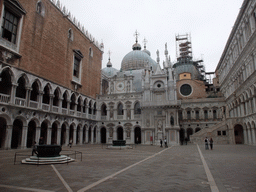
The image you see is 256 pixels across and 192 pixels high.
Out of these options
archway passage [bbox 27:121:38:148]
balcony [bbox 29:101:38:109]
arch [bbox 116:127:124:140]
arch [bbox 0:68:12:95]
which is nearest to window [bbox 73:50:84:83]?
balcony [bbox 29:101:38:109]

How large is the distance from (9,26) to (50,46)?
20.6 ft

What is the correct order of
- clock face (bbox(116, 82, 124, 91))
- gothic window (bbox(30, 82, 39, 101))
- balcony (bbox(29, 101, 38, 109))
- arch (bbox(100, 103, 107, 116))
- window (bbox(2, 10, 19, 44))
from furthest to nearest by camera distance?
clock face (bbox(116, 82, 124, 91))
arch (bbox(100, 103, 107, 116))
gothic window (bbox(30, 82, 39, 101))
balcony (bbox(29, 101, 38, 109))
window (bbox(2, 10, 19, 44))

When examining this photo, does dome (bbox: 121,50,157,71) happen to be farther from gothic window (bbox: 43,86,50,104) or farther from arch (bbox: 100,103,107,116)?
gothic window (bbox: 43,86,50,104)

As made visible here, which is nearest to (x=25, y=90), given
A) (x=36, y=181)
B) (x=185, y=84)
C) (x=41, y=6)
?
(x=41, y=6)

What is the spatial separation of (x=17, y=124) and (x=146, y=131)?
2140 centimetres

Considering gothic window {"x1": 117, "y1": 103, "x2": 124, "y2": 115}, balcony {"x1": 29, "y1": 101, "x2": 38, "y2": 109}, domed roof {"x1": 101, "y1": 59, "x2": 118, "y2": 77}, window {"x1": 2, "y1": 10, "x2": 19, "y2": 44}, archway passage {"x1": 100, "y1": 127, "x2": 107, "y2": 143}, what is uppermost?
domed roof {"x1": 101, "y1": 59, "x2": 118, "y2": 77}

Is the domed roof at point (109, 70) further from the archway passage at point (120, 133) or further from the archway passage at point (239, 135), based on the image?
the archway passage at point (239, 135)

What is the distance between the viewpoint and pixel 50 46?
27938 mm

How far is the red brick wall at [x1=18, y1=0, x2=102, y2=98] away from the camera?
79.2ft

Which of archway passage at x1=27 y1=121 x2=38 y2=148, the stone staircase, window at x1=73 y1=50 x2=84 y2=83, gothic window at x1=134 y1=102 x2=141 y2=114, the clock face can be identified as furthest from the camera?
the clock face

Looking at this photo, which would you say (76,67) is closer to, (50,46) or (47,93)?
(50,46)

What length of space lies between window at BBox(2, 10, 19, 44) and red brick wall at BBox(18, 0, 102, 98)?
2.89 feet

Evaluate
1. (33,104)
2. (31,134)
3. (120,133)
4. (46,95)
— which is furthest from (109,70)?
(33,104)

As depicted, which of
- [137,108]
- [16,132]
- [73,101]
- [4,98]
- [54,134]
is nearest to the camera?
[4,98]
